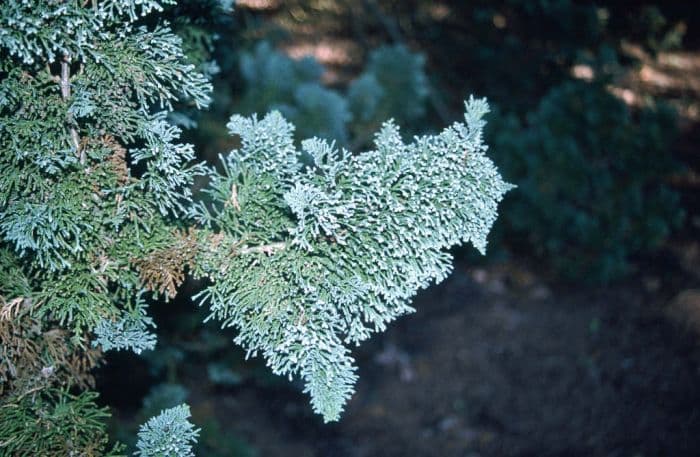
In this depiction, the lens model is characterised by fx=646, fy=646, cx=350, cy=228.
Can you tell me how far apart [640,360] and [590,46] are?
247 centimetres

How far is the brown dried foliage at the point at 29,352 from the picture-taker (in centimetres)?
175

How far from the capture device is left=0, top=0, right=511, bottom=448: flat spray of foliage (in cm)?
159

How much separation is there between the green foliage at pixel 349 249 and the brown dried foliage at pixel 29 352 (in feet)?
1.63

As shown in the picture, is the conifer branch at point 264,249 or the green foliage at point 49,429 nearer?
the green foliage at point 49,429

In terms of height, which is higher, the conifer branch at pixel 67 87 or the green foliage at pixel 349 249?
the conifer branch at pixel 67 87

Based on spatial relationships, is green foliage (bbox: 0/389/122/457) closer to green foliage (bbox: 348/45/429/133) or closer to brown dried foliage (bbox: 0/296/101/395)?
brown dried foliage (bbox: 0/296/101/395)

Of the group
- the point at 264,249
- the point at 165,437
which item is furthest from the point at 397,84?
the point at 165,437

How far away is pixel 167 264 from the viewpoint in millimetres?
1720

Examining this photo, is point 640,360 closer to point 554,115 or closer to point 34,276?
point 554,115

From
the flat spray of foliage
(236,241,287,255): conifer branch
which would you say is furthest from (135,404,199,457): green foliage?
(236,241,287,255): conifer branch

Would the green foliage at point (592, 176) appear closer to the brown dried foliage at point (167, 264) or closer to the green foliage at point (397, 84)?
the green foliage at point (397, 84)

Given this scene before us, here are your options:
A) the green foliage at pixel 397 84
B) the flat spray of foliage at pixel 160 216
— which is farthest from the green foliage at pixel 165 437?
the green foliage at pixel 397 84

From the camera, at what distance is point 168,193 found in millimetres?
1688

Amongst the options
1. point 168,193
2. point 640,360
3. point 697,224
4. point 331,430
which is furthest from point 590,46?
point 168,193
